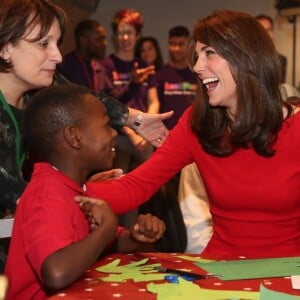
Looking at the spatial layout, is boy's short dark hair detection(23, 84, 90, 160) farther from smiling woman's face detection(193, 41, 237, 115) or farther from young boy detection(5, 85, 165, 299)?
smiling woman's face detection(193, 41, 237, 115)

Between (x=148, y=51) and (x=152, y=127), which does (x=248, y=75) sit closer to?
(x=152, y=127)

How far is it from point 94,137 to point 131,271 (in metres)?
0.38

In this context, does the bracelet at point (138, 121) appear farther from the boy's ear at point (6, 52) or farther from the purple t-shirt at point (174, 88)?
the purple t-shirt at point (174, 88)

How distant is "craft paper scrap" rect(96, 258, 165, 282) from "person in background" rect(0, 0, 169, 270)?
20.6 inches

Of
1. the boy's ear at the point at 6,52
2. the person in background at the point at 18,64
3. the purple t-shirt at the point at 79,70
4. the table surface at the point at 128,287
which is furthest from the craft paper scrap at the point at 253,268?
the purple t-shirt at the point at 79,70

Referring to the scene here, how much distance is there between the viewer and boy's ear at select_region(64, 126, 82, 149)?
5.51 ft

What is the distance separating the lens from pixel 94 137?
171cm

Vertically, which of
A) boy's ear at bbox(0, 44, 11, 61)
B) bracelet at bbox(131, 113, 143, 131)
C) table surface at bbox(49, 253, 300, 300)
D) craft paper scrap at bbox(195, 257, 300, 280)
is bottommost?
craft paper scrap at bbox(195, 257, 300, 280)

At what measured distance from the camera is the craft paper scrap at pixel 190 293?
1.34 m

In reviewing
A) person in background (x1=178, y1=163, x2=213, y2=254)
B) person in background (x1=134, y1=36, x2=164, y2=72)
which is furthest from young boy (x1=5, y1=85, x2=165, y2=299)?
person in background (x1=134, y1=36, x2=164, y2=72)

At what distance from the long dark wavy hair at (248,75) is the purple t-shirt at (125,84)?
3.16m

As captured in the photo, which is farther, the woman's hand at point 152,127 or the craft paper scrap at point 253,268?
the woman's hand at point 152,127

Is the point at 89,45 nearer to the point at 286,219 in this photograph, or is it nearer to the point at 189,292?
the point at 286,219

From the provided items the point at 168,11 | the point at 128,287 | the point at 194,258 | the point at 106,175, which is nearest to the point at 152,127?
the point at 106,175
